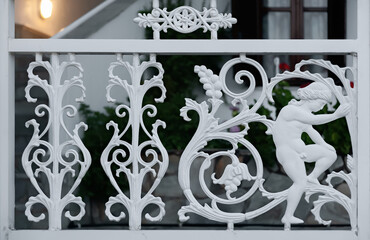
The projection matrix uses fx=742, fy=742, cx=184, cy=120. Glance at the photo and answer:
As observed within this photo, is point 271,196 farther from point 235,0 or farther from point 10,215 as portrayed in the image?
point 235,0

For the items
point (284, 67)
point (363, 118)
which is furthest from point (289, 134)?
point (284, 67)

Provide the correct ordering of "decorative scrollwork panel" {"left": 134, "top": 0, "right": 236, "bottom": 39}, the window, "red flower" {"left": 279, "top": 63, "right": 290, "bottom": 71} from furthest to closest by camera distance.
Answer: the window < "red flower" {"left": 279, "top": 63, "right": 290, "bottom": 71} < "decorative scrollwork panel" {"left": 134, "top": 0, "right": 236, "bottom": 39}

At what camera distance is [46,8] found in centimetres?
557

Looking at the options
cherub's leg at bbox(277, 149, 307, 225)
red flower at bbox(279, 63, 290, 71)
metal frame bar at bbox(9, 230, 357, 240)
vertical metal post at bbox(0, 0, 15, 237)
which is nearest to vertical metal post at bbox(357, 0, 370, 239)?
metal frame bar at bbox(9, 230, 357, 240)

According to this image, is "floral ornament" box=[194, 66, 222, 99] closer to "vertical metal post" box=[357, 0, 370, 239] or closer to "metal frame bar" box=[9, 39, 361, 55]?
"metal frame bar" box=[9, 39, 361, 55]

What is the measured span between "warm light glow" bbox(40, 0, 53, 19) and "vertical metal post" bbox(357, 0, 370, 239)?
302 cm

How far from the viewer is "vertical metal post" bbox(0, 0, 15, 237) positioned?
312cm

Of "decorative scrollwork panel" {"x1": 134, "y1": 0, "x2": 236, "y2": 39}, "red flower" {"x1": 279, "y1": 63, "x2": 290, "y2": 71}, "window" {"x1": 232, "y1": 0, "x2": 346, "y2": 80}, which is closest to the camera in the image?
"decorative scrollwork panel" {"x1": 134, "y1": 0, "x2": 236, "y2": 39}

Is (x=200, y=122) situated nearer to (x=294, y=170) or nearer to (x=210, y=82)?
(x=210, y=82)

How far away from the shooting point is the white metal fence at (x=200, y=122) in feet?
10.0

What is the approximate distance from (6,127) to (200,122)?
815 mm

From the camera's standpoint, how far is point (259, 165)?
306 cm

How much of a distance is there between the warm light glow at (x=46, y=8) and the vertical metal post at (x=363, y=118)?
302 centimetres

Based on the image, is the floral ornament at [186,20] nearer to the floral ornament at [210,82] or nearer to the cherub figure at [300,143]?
the floral ornament at [210,82]
